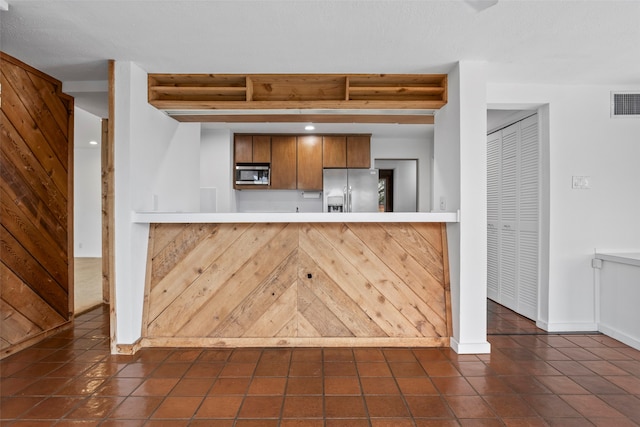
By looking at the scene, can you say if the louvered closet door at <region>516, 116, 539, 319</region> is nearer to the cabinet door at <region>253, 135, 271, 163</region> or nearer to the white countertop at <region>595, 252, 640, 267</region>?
the white countertop at <region>595, 252, 640, 267</region>

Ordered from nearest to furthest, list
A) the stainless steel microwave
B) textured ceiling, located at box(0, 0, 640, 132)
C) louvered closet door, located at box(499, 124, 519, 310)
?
textured ceiling, located at box(0, 0, 640, 132)
louvered closet door, located at box(499, 124, 519, 310)
the stainless steel microwave

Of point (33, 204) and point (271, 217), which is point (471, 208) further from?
point (33, 204)

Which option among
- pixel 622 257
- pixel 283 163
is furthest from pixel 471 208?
pixel 283 163

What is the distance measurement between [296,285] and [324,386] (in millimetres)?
873

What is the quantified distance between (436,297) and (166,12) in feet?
8.94

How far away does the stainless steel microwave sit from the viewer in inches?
210

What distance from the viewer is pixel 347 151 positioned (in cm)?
537

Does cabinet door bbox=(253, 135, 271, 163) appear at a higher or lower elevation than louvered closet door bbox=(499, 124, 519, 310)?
higher

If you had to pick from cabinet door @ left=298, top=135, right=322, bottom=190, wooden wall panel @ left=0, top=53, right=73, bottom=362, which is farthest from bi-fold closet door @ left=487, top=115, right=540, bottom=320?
wooden wall panel @ left=0, top=53, right=73, bottom=362

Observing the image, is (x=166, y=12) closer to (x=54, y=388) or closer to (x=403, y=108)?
(x=403, y=108)

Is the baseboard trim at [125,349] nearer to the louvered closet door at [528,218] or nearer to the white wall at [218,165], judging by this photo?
the white wall at [218,165]

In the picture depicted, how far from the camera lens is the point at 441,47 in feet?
8.27

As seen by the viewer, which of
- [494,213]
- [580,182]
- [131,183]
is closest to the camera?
[131,183]

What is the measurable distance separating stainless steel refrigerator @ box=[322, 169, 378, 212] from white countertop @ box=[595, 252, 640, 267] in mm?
2771
